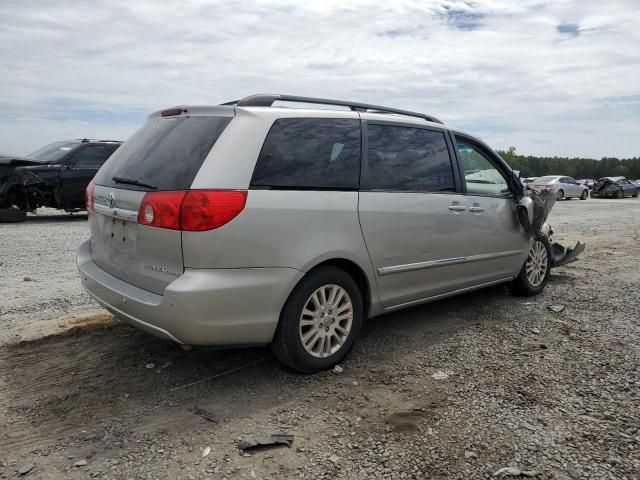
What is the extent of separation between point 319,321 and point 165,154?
57.7 inches

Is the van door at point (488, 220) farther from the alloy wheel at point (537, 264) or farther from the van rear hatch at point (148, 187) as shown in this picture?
the van rear hatch at point (148, 187)

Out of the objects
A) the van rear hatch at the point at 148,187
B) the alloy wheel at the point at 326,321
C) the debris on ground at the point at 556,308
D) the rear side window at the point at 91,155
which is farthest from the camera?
the rear side window at the point at 91,155

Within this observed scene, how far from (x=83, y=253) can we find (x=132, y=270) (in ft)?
2.90

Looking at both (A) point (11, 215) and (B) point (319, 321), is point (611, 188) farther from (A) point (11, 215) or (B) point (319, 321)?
(B) point (319, 321)

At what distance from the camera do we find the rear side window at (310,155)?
3.34m

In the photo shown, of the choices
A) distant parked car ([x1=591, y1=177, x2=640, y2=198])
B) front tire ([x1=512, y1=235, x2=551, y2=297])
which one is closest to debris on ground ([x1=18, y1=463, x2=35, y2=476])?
front tire ([x1=512, y1=235, x2=551, y2=297])

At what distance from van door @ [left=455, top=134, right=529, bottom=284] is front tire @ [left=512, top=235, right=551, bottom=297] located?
18 cm

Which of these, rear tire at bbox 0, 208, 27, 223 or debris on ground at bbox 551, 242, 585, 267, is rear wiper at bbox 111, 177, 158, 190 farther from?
rear tire at bbox 0, 208, 27, 223

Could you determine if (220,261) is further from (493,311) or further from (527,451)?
(493,311)

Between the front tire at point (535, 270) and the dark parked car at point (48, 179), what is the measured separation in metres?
9.89

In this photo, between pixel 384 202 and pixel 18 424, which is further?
pixel 384 202

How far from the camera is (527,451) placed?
9.07 ft

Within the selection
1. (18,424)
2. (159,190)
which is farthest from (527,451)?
(18,424)

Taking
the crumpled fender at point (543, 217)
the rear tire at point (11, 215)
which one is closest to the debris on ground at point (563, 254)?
the crumpled fender at point (543, 217)
